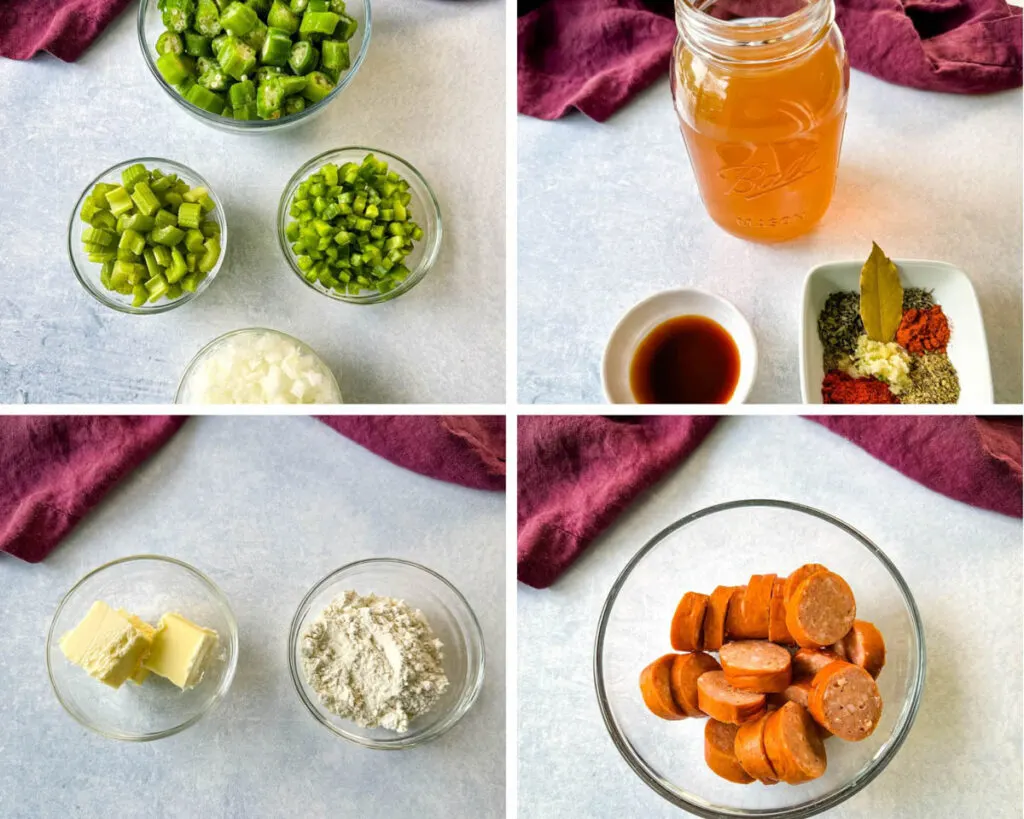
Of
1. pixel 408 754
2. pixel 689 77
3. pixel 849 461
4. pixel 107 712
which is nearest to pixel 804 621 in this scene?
pixel 849 461

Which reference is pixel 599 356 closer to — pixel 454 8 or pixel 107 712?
pixel 454 8

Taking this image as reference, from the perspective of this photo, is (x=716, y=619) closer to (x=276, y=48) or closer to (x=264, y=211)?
(x=264, y=211)

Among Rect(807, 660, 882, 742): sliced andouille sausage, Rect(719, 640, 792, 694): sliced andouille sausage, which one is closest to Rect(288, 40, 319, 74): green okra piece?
Rect(719, 640, 792, 694): sliced andouille sausage

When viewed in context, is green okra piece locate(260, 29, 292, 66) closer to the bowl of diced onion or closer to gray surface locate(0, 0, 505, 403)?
gray surface locate(0, 0, 505, 403)

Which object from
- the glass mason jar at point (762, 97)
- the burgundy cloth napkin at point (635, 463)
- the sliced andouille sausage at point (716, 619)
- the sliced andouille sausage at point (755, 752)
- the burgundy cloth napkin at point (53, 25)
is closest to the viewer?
the glass mason jar at point (762, 97)

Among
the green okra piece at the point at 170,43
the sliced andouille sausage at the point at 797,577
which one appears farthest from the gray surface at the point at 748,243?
the green okra piece at the point at 170,43

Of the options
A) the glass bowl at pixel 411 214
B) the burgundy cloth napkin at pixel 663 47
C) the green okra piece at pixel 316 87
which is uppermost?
the green okra piece at pixel 316 87

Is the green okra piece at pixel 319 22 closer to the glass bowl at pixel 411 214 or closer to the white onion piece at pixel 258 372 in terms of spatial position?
the glass bowl at pixel 411 214
